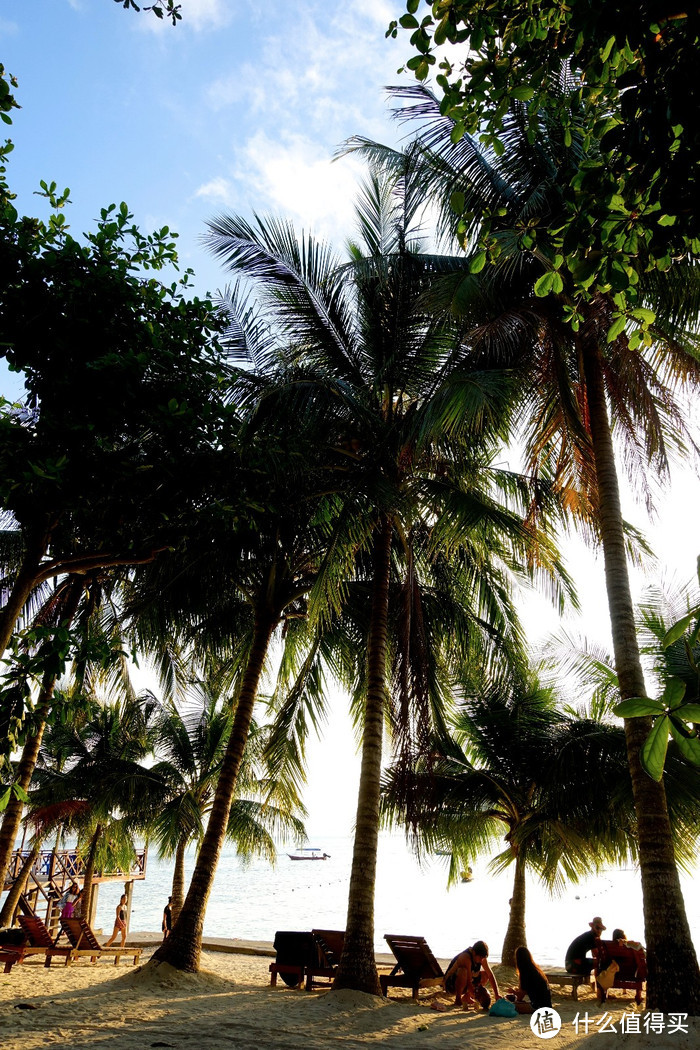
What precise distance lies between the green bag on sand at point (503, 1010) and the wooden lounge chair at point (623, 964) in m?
1.87

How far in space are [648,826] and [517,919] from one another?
22.9 ft

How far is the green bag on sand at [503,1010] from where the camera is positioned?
319 inches

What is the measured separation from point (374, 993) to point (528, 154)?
32.6 feet

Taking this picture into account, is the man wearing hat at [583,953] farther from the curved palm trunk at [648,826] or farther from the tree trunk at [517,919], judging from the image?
the curved palm trunk at [648,826]

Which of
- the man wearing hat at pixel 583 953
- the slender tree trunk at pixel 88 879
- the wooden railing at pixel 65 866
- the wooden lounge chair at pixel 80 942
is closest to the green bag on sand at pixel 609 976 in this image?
the man wearing hat at pixel 583 953

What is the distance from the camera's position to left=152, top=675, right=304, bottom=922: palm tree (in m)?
19.4

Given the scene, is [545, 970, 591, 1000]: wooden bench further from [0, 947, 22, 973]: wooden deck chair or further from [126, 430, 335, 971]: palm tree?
[0, 947, 22, 973]: wooden deck chair

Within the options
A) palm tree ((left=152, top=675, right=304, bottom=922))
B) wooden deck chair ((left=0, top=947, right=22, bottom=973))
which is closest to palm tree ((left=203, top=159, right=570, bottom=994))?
wooden deck chair ((left=0, top=947, right=22, bottom=973))

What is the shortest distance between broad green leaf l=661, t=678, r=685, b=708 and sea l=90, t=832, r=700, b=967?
9540 millimetres

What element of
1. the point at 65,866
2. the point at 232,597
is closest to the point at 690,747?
the point at 232,597

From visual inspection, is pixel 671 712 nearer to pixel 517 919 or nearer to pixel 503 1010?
pixel 503 1010

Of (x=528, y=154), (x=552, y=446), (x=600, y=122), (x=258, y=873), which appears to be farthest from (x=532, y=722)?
(x=258, y=873)

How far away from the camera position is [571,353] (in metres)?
9.45

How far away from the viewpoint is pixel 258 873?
10581 cm
